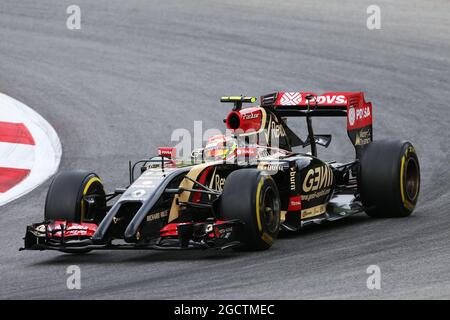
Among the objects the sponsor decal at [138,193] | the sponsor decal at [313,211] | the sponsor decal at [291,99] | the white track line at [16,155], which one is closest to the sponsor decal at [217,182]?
the sponsor decal at [138,193]

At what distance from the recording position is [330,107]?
13.1 m

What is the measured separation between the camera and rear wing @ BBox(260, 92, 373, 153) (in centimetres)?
1307

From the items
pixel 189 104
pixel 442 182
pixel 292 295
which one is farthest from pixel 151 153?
pixel 292 295

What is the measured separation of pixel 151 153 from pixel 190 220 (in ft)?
17.3

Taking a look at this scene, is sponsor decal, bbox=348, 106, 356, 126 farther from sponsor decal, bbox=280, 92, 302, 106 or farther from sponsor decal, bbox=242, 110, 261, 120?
sponsor decal, bbox=242, 110, 261, 120

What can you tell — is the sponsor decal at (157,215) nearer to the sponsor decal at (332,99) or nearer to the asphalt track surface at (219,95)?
the asphalt track surface at (219,95)

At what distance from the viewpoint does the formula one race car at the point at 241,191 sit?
34.6 ft

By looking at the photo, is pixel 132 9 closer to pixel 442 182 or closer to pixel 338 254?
pixel 442 182

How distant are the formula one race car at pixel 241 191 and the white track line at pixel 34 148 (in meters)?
2.92

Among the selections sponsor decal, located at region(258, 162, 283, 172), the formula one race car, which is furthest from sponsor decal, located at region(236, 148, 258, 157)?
sponsor decal, located at region(258, 162, 283, 172)

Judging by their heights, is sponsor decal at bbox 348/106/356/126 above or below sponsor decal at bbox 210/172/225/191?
above

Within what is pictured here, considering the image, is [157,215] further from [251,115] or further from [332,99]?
[332,99]

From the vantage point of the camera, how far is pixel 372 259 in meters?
10.2

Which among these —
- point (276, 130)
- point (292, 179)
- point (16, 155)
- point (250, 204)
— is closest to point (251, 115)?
point (276, 130)
